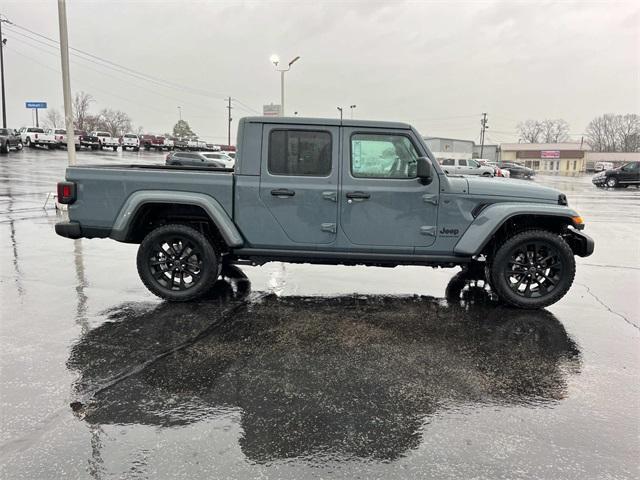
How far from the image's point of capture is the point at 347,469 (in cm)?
250

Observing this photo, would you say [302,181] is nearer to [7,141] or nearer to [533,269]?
[533,269]

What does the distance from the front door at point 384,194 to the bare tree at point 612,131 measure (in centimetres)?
13703

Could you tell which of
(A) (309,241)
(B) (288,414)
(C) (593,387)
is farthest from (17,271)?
(C) (593,387)

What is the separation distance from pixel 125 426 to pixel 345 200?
303 cm

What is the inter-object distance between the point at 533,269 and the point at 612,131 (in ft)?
482

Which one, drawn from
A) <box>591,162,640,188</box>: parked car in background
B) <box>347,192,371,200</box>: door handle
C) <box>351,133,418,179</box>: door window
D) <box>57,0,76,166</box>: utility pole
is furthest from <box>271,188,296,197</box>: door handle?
A: <box>591,162,640,188</box>: parked car in background

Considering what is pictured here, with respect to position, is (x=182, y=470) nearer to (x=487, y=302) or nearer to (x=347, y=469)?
(x=347, y=469)

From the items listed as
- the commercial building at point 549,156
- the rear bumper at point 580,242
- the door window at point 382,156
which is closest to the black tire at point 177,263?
the door window at point 382,156

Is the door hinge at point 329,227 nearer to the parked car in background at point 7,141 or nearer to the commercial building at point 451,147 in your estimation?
the parked car in background at point 7,141

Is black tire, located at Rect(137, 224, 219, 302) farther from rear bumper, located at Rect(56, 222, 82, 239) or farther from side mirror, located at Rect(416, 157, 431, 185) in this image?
side mirror, located at Rect(416, 157, 431, 185)

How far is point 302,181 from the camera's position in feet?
16.6

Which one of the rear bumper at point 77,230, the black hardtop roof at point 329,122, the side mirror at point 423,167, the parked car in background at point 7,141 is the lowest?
the rear bumper at point 77,230

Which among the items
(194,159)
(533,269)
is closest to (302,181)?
(533,269)

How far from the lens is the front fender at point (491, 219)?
16.2 ft
